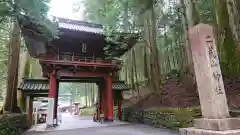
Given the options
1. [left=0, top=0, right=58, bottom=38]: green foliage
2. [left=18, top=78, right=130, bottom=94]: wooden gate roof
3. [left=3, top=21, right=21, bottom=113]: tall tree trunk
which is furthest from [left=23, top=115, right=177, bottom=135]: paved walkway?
[left=0, top=0, right=58, bottom=38]: green foliage

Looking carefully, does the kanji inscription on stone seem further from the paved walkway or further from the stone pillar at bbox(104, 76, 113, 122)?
the stone pillar at bbox(104, 76, 113, 122)

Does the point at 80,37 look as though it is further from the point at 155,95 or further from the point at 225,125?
the point at 225,125

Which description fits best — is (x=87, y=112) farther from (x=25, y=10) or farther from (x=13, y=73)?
(x=25, y=10)

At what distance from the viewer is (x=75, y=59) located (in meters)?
13.2

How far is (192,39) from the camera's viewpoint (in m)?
5.55

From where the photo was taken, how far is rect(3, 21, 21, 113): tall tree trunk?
32.8 feet

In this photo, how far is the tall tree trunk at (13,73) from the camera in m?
10.0

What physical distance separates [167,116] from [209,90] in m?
5.33

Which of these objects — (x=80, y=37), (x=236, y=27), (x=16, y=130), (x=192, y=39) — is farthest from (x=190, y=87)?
(x=16, y=130)

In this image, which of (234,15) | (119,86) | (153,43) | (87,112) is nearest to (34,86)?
(119,86)

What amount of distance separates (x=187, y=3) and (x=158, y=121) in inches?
244

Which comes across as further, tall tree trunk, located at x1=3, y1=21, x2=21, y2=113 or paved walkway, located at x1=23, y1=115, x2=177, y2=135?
tall tree trunk, located at x1=3, y1=21, x2=21, y2=113

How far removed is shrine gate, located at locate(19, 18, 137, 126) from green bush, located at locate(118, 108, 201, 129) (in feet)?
6.19

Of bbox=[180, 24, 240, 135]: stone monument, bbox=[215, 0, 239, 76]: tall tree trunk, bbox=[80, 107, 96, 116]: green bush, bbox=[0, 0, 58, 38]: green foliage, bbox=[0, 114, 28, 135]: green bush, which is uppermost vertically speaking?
bbox=[0, 0, 58, 38]: green foliage
